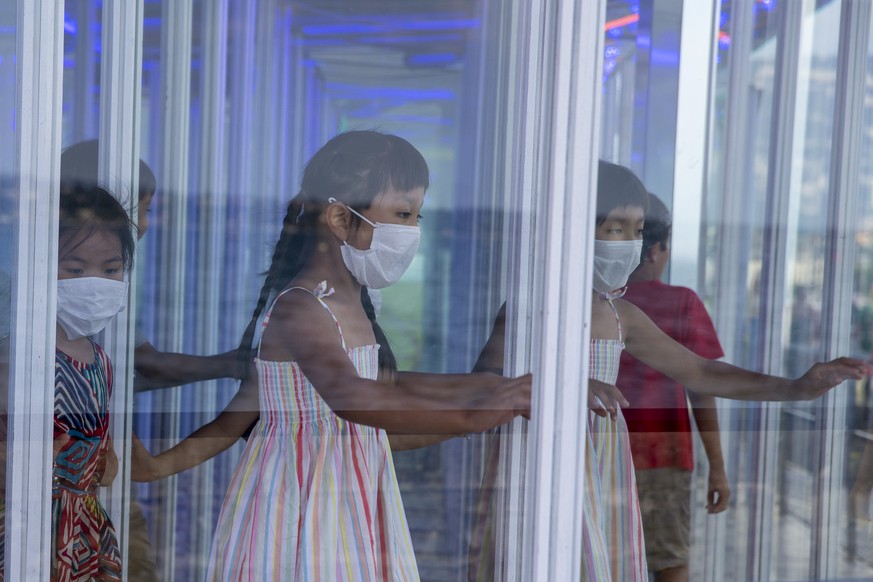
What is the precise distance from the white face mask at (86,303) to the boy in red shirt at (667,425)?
40.1 inches

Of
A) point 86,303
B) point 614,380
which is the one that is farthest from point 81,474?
point 614,380

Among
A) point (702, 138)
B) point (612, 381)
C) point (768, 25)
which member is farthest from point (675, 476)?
point (768, 25)

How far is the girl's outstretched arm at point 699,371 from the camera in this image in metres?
1.55

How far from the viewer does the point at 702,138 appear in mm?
2869

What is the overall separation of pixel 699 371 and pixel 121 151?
3.80ft

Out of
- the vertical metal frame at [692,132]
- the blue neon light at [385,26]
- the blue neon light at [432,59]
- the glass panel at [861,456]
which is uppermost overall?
the blue neon light at [385,26]

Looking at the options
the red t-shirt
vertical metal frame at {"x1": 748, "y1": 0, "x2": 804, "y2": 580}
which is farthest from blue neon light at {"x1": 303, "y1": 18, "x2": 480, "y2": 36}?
the red t-shirt

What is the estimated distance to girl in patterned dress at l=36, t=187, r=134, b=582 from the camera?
120 centimetres

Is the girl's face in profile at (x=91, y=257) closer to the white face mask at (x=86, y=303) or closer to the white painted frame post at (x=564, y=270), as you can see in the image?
the white face mask at (x=86, y=303)

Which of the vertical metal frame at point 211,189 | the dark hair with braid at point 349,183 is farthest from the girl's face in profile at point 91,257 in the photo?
the vertical metal frame at point 211,189

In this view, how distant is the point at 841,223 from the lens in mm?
2176

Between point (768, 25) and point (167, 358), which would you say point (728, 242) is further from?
point (167, 358)

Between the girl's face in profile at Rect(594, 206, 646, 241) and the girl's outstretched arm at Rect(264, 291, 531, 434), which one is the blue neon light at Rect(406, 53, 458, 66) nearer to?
the girl's face in profile at Rect(594, 206, 646, 241)

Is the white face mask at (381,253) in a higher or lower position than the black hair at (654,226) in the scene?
lower
